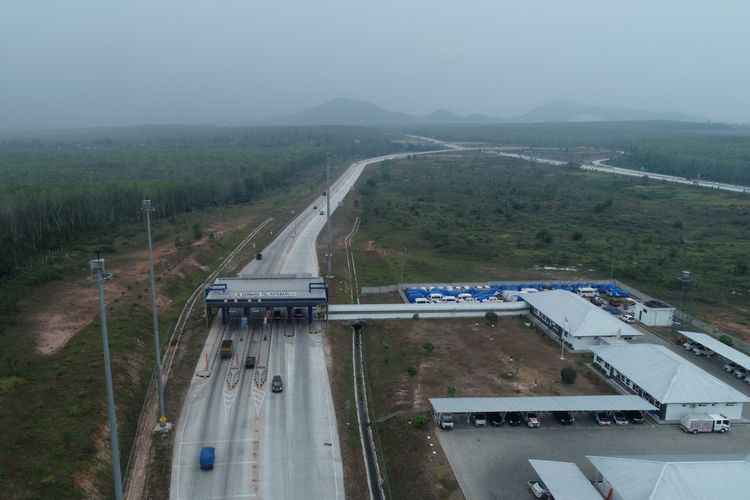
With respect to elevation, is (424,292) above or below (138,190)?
below

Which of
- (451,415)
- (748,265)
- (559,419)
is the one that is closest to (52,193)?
(451,415)

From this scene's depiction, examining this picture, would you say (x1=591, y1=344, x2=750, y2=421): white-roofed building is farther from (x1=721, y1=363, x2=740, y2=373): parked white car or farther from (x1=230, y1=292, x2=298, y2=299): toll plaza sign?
(x1=230, y1=292, x2=298, y2=299): toll plaza sign

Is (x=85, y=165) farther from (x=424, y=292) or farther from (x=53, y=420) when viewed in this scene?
(x=53, y=420)

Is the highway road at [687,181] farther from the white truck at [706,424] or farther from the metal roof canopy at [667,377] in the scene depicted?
the white truck at [706,424]

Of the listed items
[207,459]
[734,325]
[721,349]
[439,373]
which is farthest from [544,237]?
[207,459]

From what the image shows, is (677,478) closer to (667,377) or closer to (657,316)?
(667,377)

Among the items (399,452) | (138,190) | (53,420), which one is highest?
(138,190)

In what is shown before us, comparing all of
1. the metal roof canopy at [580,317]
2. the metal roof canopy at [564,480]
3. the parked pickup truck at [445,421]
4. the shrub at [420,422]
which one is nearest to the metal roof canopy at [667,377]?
the metal roof canopy at [580,317]
